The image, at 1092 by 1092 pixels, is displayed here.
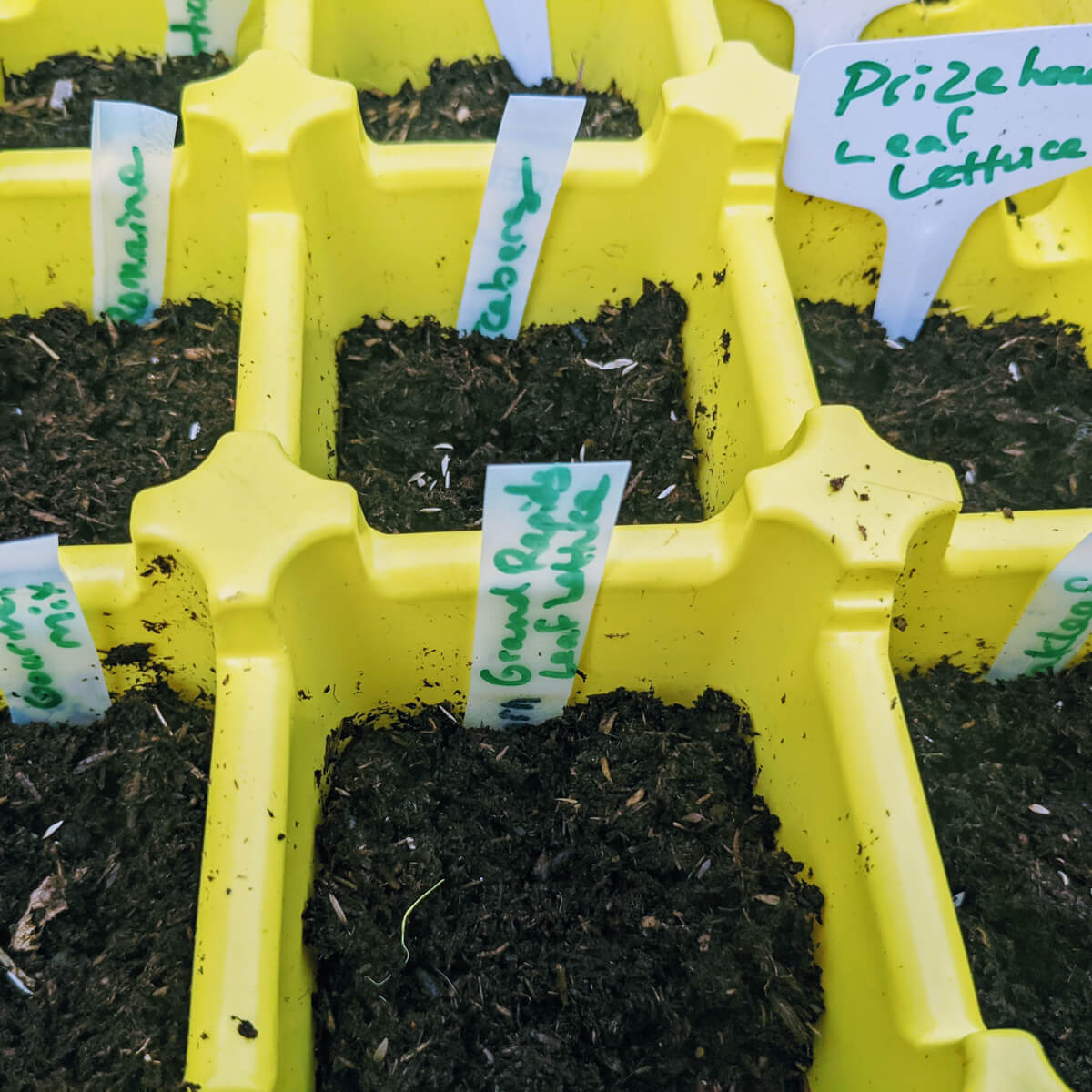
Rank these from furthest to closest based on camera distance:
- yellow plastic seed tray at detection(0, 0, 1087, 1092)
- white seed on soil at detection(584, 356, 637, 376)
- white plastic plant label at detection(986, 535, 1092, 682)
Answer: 1. white seed on soil at detection(584, 356, 637, 376)
2. white plastic plant label at detection(986, 535, 1092, 682)
3. yellow plastic seed tray at detection(0, 0, 1087, 1092)

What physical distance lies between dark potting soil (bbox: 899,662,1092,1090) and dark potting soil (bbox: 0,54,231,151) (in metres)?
1.12

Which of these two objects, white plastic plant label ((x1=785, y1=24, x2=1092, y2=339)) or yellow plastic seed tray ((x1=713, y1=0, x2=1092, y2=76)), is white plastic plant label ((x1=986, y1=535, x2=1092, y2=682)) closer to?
white plastic plant label ((x1=785, y1=24, x2=1092, y2=339))

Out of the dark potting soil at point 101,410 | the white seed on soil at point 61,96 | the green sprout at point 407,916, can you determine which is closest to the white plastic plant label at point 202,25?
the white seed on soil at point 61,96

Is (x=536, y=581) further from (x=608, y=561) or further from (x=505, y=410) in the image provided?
(x=505, y=410)

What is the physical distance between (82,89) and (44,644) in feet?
2.97

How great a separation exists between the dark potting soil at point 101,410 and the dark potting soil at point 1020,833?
0.74 meters

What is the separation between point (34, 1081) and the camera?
0.65 metres

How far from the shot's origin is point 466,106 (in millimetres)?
1272

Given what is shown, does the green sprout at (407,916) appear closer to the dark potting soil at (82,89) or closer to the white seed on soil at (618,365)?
the white seed on soil at (618,365)

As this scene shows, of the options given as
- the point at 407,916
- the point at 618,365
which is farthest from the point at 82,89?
the point at 407,916

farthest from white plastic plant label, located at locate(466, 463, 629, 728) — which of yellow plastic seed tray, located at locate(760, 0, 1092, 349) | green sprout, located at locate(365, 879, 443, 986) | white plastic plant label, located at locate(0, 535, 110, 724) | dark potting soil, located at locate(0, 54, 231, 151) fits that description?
dark potting soil, located at locate(0, 54, 231, 151)

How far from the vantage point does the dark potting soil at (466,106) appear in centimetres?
Result: 125

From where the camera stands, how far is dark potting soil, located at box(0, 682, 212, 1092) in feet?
2.19

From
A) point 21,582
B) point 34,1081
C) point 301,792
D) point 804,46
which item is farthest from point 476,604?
point 804,46
